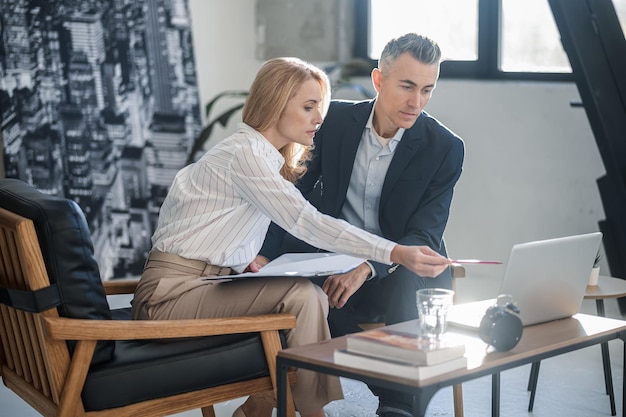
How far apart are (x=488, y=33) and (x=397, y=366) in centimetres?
382

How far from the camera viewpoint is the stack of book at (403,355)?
2033mm

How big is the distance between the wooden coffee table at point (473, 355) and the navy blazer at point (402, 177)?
63cm

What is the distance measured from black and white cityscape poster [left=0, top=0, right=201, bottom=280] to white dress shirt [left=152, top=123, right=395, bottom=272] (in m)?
2.77

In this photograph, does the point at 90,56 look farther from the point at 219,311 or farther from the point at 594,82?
the point at 219,311

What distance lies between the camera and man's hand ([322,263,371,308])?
115 inches

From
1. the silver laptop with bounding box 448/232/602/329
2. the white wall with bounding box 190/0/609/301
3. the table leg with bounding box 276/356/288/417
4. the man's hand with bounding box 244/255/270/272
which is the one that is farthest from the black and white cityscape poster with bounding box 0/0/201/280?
the table leg with bounding box 276/356/288/417

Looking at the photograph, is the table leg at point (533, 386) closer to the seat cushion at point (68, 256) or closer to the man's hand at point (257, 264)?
the man's hand at point (257, 264)

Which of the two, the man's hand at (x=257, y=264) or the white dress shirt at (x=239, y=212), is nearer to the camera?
the white dress shirt at (x=239, y=212)

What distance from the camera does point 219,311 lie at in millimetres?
2611

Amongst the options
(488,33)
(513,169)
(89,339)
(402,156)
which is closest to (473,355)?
(89,339)

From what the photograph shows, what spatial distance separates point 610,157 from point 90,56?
2.95 m

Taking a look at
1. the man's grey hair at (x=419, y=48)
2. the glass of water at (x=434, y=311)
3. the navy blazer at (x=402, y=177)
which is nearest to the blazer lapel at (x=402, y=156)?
the navy blazer at (x=402, y=177)

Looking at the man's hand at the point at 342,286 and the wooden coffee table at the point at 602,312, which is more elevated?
the man's hand at the point at 342,286

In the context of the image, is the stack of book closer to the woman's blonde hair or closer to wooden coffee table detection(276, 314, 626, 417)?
wooden coffee table detection(276, 314, 626, 417)
